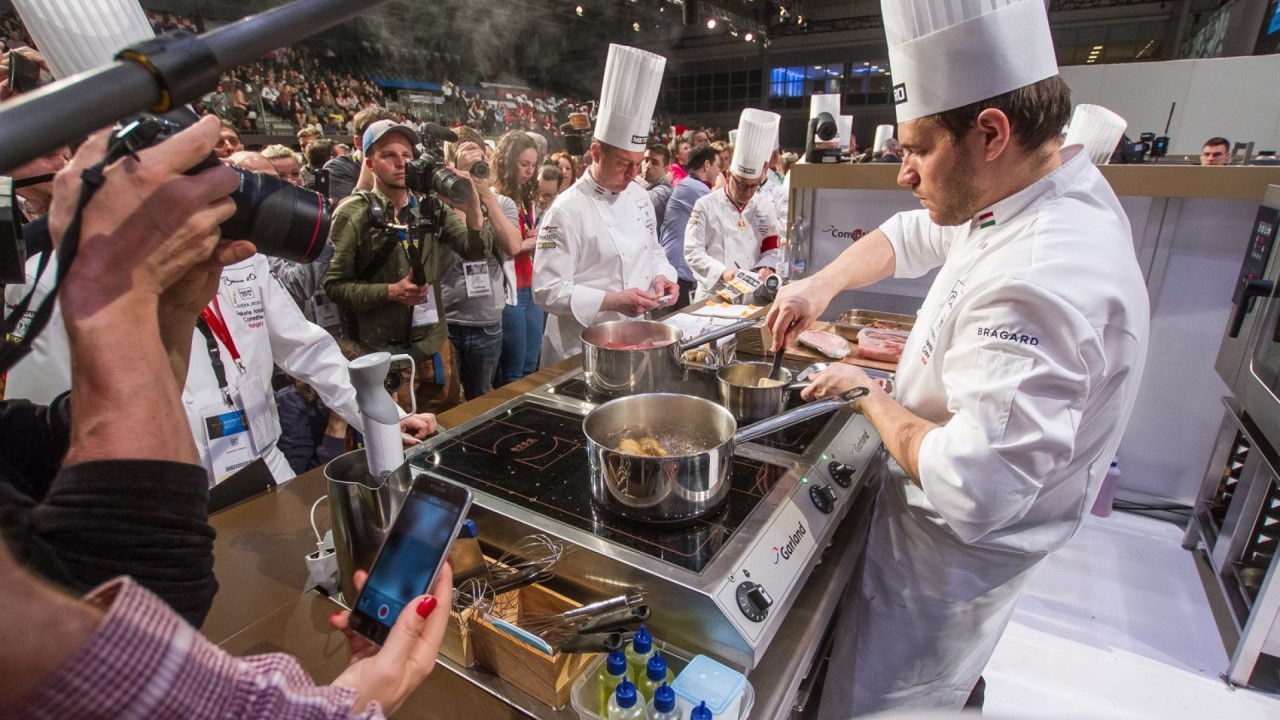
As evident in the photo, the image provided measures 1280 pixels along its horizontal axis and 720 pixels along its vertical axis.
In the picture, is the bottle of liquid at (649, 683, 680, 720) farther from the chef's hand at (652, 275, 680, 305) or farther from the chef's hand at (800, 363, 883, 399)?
the chef's hand at (652, 275, 680, 305)

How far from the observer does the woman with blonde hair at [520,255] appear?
348cm

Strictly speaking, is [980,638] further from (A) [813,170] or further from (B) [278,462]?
(A) [813,170]

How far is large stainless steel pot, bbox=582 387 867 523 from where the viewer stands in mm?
951

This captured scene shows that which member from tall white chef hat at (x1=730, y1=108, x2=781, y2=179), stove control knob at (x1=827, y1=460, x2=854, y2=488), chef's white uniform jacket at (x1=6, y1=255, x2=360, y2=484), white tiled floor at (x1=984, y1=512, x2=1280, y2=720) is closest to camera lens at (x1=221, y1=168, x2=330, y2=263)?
chef's white uniform jacket at (x1=6, y1=255, x2=360, y2=484)

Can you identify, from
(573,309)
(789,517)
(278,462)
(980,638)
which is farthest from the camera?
(573,309)

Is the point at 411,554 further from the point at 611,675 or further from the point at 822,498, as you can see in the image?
the point at 822,498

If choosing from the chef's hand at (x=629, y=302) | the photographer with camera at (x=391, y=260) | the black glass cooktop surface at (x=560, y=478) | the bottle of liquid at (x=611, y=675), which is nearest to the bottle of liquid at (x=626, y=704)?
the bottle of liquid at (x=611, y=675)

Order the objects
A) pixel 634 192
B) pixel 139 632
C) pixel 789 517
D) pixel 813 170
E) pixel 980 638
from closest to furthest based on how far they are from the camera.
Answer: pixel 139 632 → pixel 789 517 → pixel 980 638 → pixel 813 170 → pixel 634 192

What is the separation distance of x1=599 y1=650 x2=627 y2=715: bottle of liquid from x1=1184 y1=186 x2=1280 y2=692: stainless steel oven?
2.08m

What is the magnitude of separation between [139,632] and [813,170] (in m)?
2.77

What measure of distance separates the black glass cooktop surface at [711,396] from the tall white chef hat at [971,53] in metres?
0.64

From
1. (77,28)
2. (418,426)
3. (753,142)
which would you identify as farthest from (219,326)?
(753,142)

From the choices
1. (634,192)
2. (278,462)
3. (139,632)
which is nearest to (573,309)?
(634,192)

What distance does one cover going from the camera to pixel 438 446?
1269 mm
